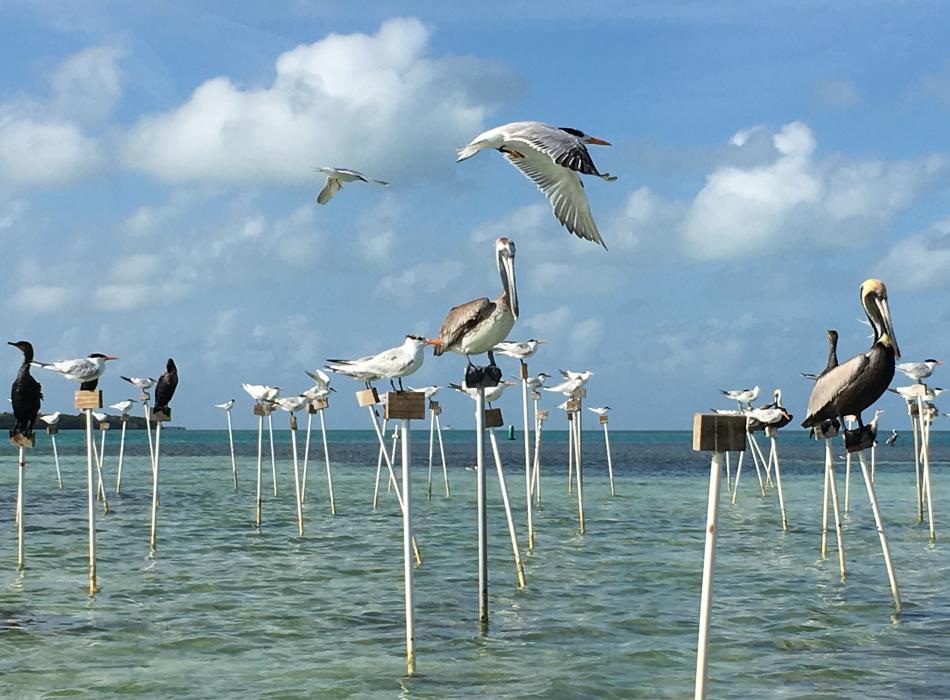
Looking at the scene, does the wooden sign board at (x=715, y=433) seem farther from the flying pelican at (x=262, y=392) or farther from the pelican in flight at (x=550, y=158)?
the flying pelican at (x=262, y=392)

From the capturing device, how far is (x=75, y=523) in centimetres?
2227

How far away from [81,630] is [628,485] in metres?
27.0

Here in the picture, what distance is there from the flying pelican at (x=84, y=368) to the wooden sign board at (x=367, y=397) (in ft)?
22.0

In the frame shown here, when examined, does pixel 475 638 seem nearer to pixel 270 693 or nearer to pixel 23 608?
pixel 270 693

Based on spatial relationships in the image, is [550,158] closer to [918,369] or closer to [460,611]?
[460,611]

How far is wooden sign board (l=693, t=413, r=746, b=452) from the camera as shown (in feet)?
21.1

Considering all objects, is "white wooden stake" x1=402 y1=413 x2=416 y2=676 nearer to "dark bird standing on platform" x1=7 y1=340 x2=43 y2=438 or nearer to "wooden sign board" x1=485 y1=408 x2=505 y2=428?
"wooden sign board" x1=485 y1=408 x2=505 y2=428

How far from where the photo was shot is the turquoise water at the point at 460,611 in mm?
9828

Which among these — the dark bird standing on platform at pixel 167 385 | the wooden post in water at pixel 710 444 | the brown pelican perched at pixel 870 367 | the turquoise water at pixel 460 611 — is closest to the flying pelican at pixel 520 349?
the turquoise water at pixel 460 611

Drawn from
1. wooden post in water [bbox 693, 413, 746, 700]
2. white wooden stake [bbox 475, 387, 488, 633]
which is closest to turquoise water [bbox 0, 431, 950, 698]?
white wooden stake [bbox 475, 387, 488, 633]

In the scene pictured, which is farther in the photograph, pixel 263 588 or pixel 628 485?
pixel 628 485

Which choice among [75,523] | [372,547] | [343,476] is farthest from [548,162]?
[343,476]

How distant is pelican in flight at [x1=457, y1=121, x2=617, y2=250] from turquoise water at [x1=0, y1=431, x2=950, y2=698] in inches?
165

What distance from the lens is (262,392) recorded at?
2358 cm
